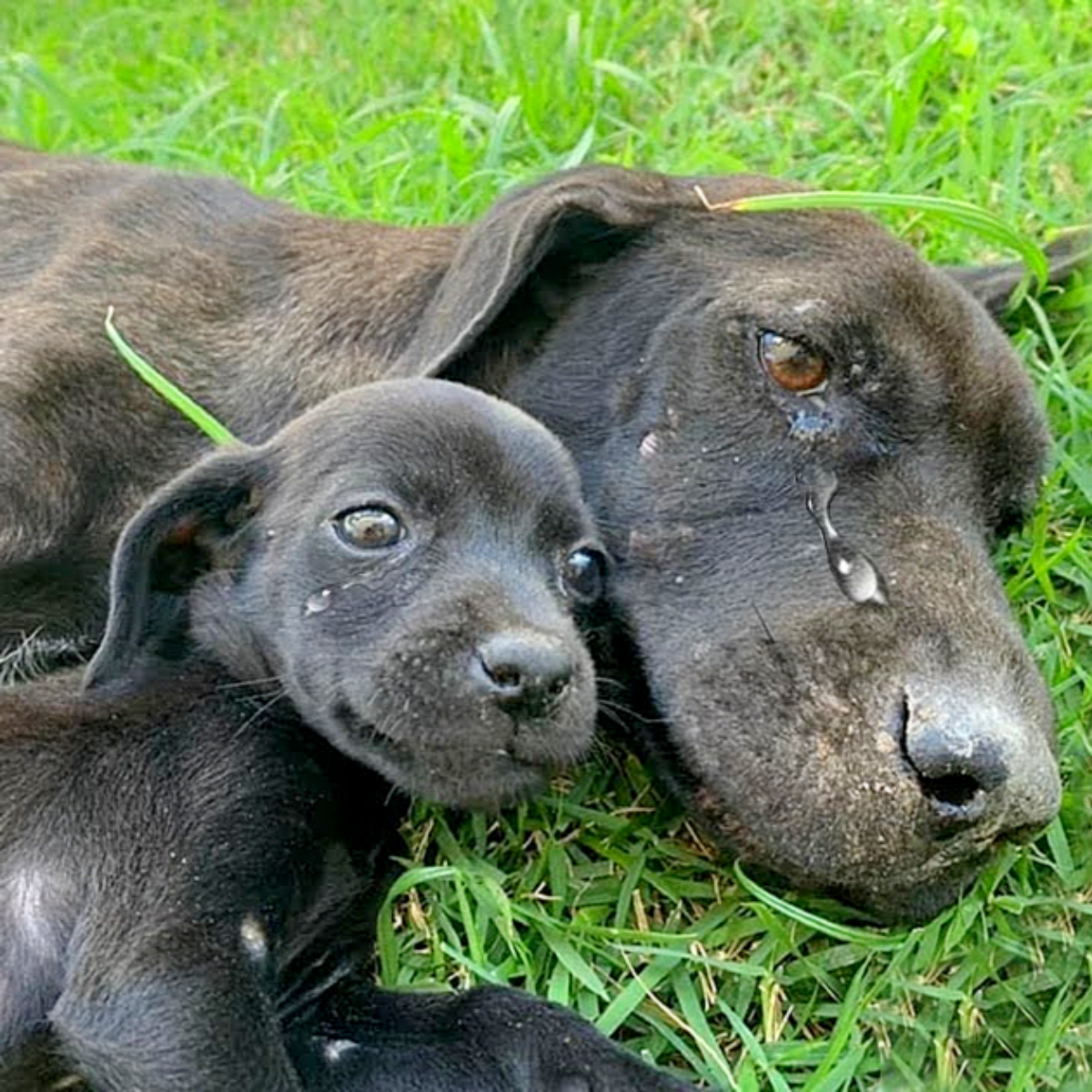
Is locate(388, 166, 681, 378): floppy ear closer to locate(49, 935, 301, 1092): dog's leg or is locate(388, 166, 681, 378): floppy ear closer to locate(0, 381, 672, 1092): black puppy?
locate(0, 381, 672, 1092): black puppy

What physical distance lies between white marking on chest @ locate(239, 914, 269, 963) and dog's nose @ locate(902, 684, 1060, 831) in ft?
3.34

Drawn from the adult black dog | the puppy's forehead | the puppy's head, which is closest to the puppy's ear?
the puppy's head

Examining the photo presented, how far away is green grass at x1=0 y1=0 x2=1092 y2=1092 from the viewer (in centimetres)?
337

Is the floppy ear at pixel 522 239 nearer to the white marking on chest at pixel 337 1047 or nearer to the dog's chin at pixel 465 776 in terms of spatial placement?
the dog's chin at pixel 465 776

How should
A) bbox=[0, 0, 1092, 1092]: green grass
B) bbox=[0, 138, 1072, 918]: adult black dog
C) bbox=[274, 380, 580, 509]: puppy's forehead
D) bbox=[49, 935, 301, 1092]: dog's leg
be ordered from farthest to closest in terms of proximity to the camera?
bbox=[0, 0, 1092, 1092]: green grass → bbox=[274, 380, 580, 509]: puppy's forehead → bbox=[0, 138, 1072, 918]: adult black dog → bbox=[49, 935, 301, 1092]: dog's leg

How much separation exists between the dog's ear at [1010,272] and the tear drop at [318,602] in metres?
1.77

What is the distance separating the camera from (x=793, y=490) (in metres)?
3.34

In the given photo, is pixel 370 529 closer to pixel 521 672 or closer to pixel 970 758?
pixel 521 672

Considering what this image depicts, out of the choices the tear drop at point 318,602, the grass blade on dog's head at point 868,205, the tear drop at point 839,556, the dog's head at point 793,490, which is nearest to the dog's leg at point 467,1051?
the dog's head at point 793,490

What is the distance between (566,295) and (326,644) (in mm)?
967

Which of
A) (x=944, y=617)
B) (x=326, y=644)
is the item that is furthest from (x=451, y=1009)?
(x=944, y=617)

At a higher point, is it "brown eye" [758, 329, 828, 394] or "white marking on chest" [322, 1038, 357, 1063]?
"brown eye" [758, 329, 828, 394]

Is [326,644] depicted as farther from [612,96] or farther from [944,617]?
[612,96]

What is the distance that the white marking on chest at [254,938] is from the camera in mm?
2957
